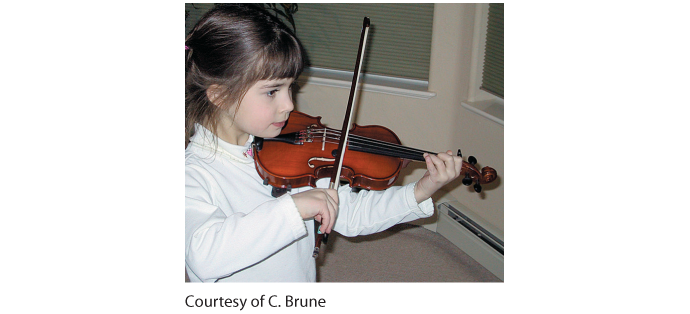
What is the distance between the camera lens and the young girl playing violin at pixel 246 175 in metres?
0.89

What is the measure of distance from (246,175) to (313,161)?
7.4 inches

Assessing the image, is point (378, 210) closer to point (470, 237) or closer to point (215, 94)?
point (215, 94)

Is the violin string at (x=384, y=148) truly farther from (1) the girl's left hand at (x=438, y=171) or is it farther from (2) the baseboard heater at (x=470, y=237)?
(2) the baseboard heater at (x=470, y=237)

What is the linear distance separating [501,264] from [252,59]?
1542 millimetres

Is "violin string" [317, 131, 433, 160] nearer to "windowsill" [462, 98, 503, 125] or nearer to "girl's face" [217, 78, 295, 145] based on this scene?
"girl's face" [217, 78, 295, 145]

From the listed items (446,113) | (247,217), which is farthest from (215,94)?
(446,113)

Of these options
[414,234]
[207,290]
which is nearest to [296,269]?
[207,290]

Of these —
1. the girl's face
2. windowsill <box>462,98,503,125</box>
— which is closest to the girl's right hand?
the girl's face

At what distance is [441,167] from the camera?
45.2 inches

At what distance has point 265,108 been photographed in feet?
3.32

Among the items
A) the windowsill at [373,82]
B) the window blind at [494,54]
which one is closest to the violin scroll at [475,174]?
the window blind at [494,54]

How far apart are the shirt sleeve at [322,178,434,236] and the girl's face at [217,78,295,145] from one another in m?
0.29

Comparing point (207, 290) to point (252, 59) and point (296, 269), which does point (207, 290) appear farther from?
point (252, 59)

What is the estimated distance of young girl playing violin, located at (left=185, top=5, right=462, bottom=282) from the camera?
886 millimetres
